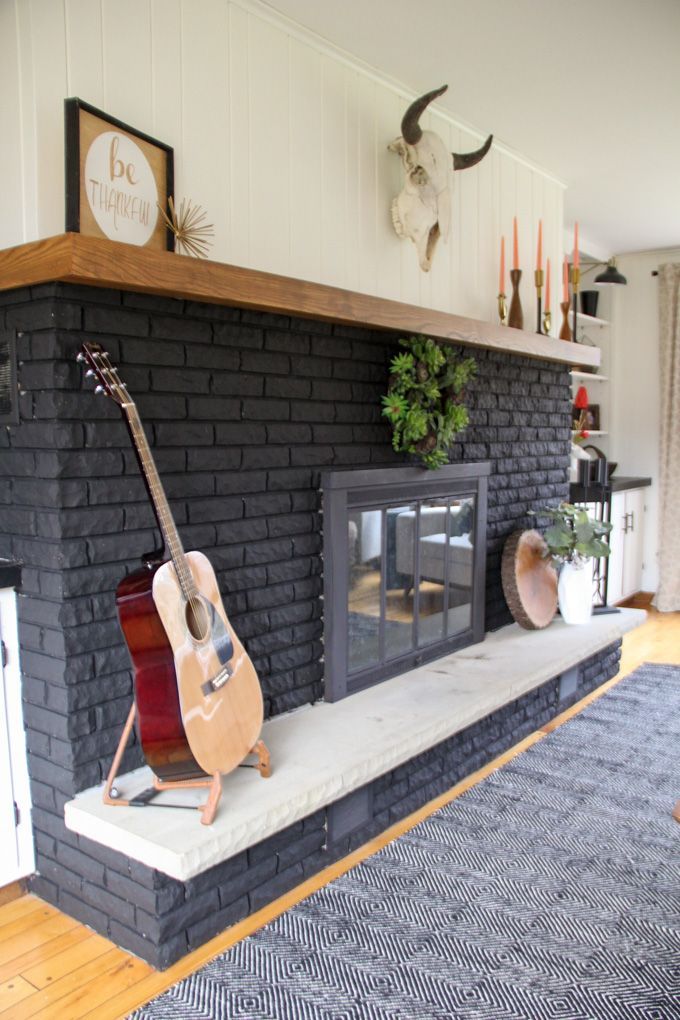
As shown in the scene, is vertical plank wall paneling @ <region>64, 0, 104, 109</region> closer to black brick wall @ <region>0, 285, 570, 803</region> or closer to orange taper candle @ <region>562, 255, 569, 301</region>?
black brick wall @ <region>0, 285, 570, 803</region>

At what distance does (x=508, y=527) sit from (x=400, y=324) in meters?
1.33

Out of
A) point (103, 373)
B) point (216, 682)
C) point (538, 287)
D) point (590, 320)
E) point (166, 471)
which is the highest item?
point (590, 320)

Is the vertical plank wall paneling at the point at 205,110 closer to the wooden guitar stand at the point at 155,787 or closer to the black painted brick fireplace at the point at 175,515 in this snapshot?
the black painted brick fireplace at the point at 175,515

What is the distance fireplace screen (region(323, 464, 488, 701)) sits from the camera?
2.54m

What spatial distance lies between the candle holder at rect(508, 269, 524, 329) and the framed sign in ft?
5.95

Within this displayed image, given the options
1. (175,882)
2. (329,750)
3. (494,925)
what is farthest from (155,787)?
(494,925)

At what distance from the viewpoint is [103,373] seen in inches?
69.9

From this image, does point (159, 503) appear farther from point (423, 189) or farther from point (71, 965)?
point (423, 189)

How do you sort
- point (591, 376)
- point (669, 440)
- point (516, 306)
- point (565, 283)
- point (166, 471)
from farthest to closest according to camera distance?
point (669, 440)
point (591, 376)
point (565, 283)
point (516, 306)
point (166, 471)

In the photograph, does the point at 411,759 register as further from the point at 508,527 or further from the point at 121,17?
the point at 121,17

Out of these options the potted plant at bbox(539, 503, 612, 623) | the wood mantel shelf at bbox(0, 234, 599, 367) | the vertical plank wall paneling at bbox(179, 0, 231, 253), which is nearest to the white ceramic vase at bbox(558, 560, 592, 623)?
the potted plant at bbox(539, 503, 612, 623)

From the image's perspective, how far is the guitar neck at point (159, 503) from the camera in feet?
5.83

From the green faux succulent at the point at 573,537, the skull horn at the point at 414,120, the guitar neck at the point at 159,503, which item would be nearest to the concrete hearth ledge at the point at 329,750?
the green faux succulent at the point at 573,537

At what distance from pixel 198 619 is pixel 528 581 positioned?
2.01 metres
